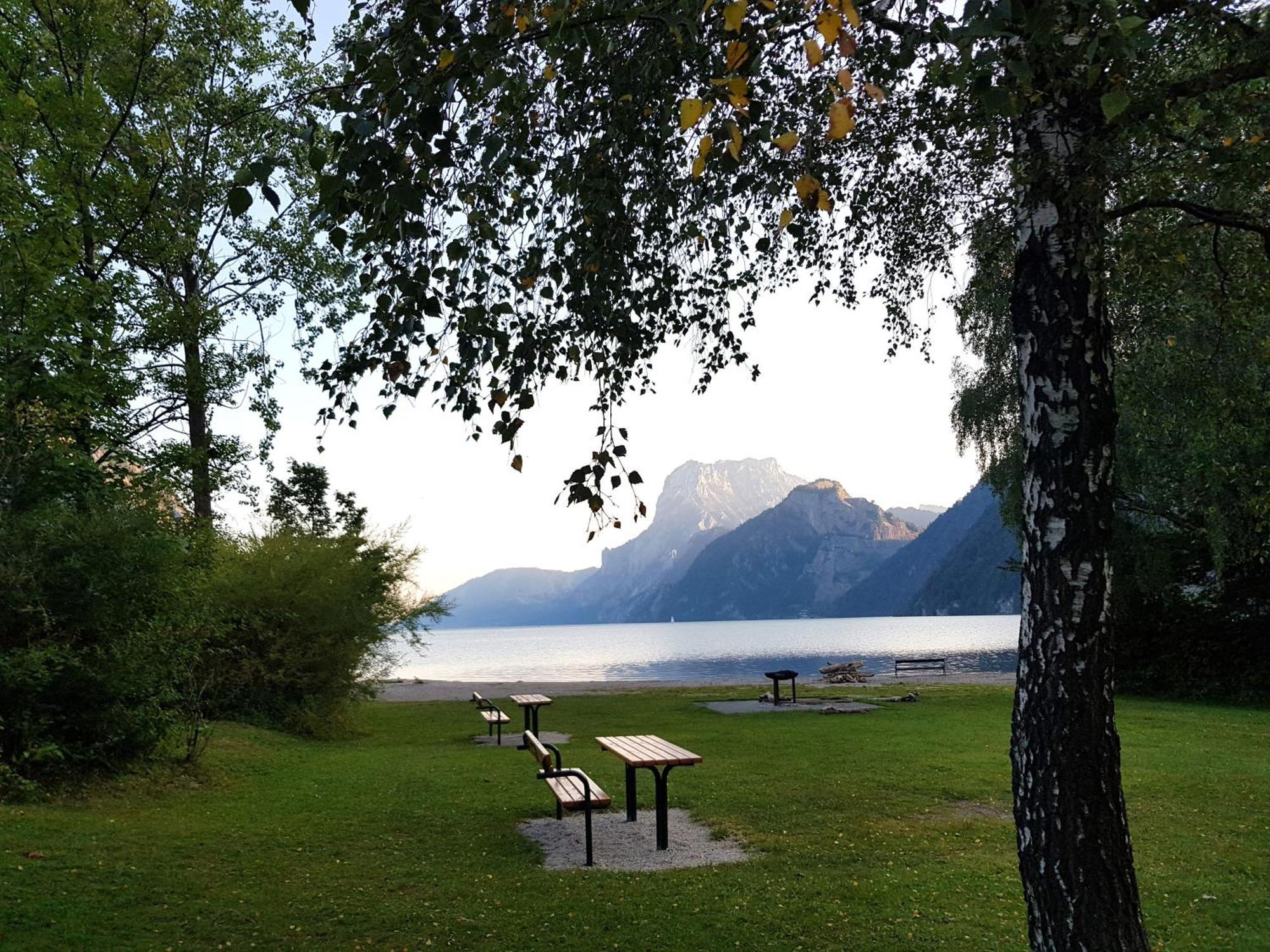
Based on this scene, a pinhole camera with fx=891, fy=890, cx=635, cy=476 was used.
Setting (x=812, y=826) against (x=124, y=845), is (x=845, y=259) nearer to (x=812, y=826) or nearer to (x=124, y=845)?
(x=812, y=826)

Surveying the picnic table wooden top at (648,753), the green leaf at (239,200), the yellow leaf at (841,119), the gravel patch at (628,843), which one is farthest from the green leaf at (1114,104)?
the gravel patch at (628,843)

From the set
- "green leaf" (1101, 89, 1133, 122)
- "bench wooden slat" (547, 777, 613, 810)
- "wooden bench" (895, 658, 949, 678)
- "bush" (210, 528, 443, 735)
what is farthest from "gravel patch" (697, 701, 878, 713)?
"green leaf" (1101, 89, 1133, 122)

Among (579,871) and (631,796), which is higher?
(631,796)

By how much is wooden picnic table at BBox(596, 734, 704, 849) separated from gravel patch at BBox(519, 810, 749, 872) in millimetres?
181

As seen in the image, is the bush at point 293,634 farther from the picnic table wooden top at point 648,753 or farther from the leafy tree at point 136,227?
the picnic table wooden top at point 648,753

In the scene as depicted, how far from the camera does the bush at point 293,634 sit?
52.4 feet

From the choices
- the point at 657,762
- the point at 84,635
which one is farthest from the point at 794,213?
the point at 84,635

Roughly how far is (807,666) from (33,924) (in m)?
65.9

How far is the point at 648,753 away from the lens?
26.1 ft

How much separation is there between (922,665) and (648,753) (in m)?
38.7

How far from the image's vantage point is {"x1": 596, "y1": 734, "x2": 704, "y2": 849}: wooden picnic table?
7523mm

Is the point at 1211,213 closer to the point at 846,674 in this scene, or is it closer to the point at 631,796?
the point at 631,796

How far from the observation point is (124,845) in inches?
298

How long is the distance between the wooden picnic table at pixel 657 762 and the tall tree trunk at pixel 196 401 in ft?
38.0
